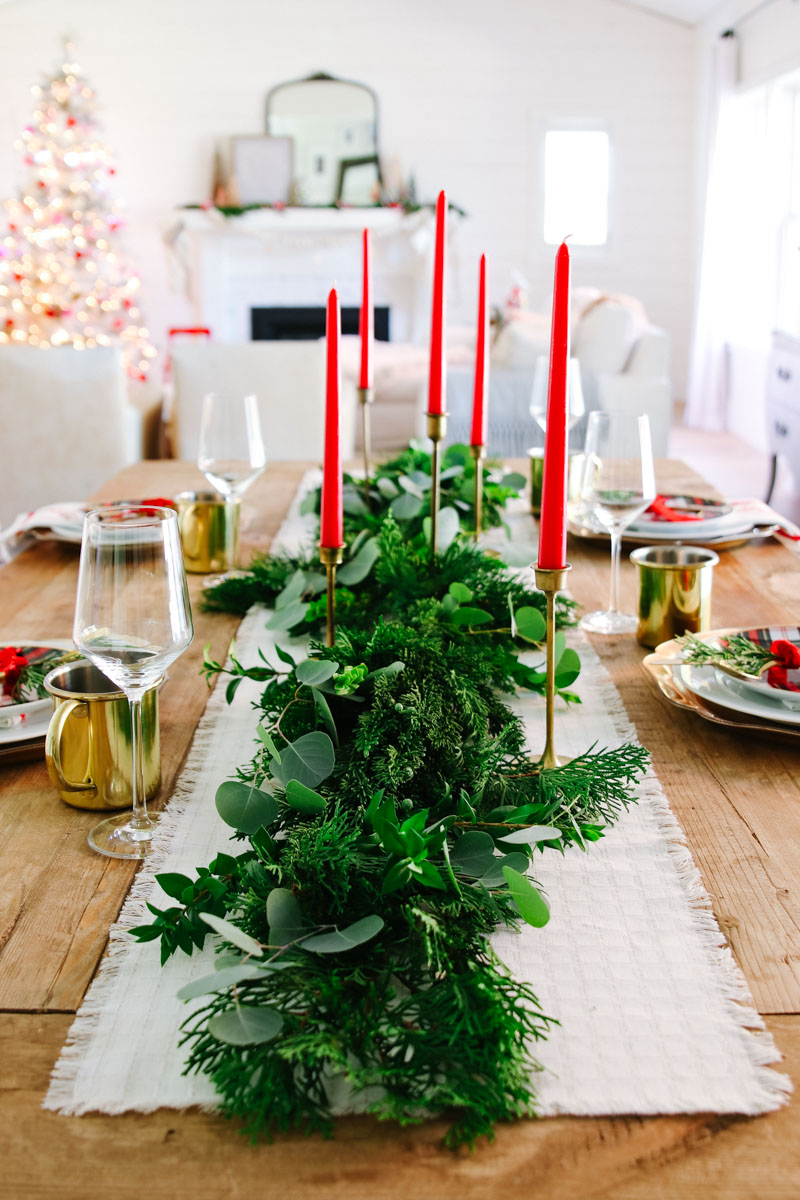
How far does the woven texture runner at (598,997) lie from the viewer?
0.51 metres

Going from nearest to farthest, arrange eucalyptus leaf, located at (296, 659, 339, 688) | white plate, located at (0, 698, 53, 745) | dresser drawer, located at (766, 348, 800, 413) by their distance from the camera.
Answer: eucalyptus leaf, located at (296, 659, 339, 688) → white plate, located at (0, 698, 53, 745) → dresser drawer, located at (766, 348, 800, 413)

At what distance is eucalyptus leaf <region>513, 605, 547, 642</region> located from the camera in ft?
2.99

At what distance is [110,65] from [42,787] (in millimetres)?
8443

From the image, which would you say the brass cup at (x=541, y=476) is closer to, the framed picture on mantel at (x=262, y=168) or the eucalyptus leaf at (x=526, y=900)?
the eucalyptus leaf at (x=526, y=900)

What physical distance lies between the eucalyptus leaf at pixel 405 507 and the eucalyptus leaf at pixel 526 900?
83cm

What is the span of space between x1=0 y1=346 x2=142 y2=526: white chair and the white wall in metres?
5.90

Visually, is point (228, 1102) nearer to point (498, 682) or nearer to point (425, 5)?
point (498, 682)

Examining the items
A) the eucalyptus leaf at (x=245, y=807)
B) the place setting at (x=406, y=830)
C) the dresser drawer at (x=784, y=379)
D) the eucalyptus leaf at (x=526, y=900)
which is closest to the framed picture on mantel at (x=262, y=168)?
the dresser drawer at (x=784, y=379)

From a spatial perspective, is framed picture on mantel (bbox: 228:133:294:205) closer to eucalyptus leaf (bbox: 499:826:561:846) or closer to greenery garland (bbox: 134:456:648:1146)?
greenery garland (bbox: 134:456:648:1146)

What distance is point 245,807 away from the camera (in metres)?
0.69

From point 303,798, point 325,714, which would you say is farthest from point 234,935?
point 325,714

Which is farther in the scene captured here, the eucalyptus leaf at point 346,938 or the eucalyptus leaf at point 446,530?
the eucalyptus leaf at point 446,530

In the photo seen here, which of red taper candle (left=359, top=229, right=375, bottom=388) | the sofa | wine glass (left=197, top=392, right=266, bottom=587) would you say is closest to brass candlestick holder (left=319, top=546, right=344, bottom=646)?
red taper candle (left=359, top=229, right=375, bottom=388)

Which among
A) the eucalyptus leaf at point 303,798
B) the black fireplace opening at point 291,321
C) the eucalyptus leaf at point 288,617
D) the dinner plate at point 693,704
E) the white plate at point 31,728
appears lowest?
the white plate at point 31,728
